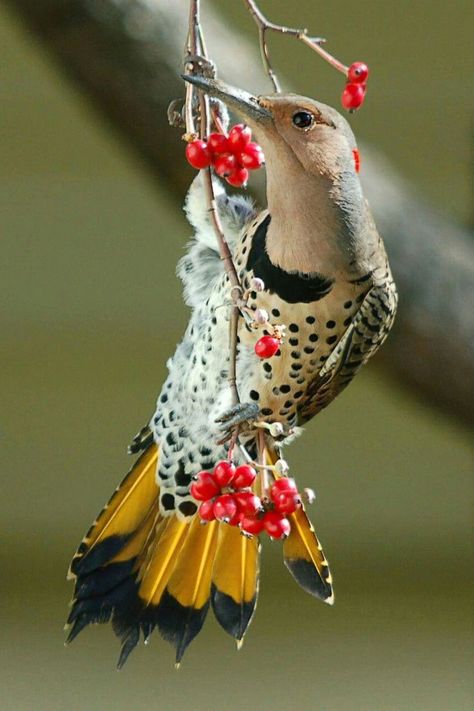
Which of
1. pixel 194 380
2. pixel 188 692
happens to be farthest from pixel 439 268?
pixel 188 692

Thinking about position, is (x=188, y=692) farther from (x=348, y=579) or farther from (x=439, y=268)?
(x=439, y=268)

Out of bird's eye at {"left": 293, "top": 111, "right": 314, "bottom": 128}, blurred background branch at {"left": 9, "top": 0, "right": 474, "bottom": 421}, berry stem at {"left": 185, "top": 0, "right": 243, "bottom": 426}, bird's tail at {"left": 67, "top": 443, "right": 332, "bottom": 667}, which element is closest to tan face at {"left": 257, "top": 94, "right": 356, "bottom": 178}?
bird's eye at {"left": 293, "top": 111, "right": 314, "bottom": 128}

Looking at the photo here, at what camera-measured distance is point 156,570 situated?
68.9 inches

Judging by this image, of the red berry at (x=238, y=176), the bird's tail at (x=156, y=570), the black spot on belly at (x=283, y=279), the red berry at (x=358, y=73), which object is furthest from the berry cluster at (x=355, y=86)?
the bird's tail at (x=156, y=570)

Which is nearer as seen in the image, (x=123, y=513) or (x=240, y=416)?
(x=240, y=416)

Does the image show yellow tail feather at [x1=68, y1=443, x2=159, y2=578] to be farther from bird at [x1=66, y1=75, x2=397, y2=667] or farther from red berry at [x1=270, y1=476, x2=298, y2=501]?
red berry at [x1=270, y1=476, x2=298, y2=501]

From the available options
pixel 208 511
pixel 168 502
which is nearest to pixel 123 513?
pixel 168 502

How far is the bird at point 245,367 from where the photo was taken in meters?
1.28

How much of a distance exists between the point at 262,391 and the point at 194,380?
0.38 ft

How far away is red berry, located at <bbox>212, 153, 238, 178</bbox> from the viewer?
1.14 m

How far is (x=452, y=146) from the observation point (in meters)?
3.86

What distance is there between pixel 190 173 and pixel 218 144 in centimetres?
134

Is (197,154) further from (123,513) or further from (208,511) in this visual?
(123,513)

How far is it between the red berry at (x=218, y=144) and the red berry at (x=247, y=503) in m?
0.31
